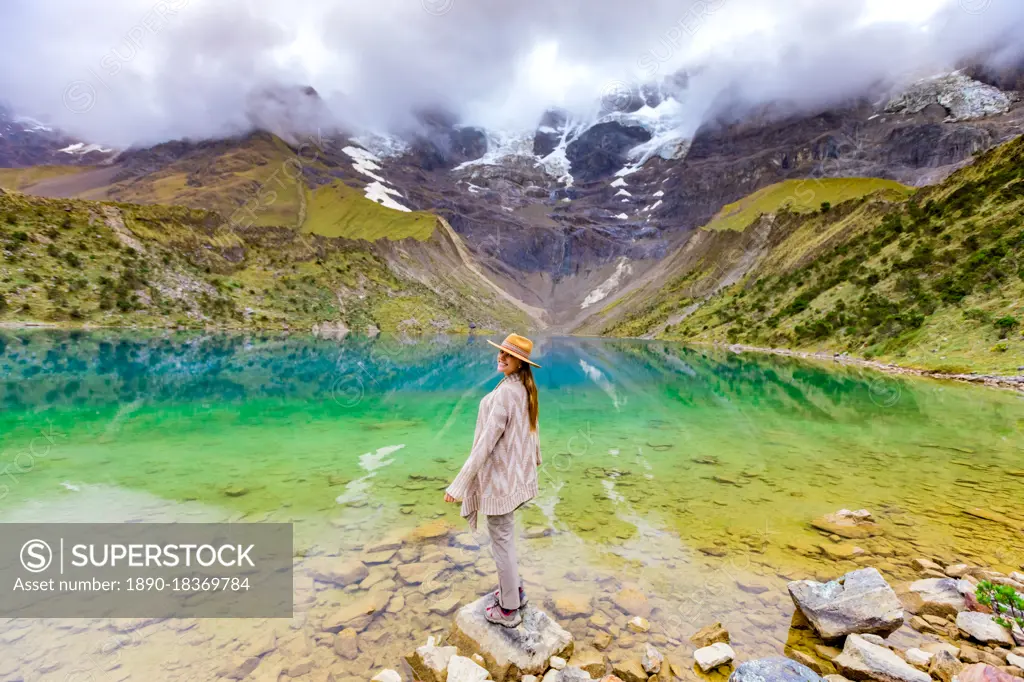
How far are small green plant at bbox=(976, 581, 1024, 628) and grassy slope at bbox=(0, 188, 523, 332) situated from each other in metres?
95.8

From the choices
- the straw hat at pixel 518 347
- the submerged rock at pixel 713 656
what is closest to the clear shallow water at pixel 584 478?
the submerged rock at pixel 713 656

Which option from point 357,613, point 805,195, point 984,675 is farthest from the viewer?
point 805,195

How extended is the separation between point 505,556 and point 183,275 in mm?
112662

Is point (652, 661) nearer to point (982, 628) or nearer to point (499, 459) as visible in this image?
point (499, 459)

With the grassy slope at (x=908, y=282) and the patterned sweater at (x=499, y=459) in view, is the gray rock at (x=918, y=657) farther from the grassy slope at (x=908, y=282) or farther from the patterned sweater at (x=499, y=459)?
the grassy slope at (x=908, y=282)

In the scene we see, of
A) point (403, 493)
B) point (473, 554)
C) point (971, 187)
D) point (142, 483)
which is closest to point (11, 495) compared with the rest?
point (142, 483)

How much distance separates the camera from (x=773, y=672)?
476cm

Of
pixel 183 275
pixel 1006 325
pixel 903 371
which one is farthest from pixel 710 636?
pixel 183 275

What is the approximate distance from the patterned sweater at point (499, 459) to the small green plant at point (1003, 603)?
17.9ft

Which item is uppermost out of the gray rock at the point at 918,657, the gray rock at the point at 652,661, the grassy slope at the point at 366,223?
the grassy slope at the point at 366,223

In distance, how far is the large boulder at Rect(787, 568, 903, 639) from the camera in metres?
5.82

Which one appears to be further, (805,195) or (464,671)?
(805,195)

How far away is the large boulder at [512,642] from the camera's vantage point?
5.47m

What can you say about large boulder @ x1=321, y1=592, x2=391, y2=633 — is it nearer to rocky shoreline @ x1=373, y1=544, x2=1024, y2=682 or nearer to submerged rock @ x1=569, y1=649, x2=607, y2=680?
rocky shoreline @ x1=373, y1=544, x2=1024, y2=682
